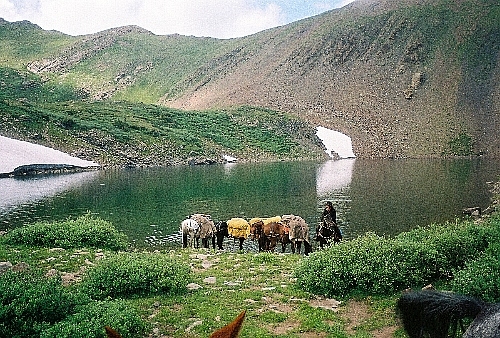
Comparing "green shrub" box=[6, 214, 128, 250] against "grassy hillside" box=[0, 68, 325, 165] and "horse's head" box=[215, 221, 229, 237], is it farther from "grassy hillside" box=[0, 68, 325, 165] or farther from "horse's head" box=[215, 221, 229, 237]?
"grassy hillside" box=[0, 68, 325, 165]

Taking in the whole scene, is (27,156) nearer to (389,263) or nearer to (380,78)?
(389,263)

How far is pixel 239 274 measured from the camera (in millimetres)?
13195

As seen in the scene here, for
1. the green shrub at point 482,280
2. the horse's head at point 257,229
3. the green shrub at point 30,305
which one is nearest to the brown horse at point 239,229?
the horse's head at point 257,229

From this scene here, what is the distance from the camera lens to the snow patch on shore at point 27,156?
6192cm

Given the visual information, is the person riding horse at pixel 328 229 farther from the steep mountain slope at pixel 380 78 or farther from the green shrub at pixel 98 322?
the steep mountain slope at pixel 380 78

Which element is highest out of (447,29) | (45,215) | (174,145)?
(447,29)

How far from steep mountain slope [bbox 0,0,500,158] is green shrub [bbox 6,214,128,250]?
89790mm

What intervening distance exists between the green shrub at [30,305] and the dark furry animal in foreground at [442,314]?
18.5 ft

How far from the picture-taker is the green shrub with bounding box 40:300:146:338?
7.39 m

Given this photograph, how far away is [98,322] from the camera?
7.72 m

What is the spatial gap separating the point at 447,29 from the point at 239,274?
141 m

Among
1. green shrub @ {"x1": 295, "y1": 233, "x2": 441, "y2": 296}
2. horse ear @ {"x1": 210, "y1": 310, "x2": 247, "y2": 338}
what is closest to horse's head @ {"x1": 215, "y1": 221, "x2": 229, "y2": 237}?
green shrub @ {"x1": 295, "y1": 233, "x2": 441, "y2": 296}

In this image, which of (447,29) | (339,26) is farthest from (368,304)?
(339,26)

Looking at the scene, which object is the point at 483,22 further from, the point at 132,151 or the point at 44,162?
the point at 44,162
